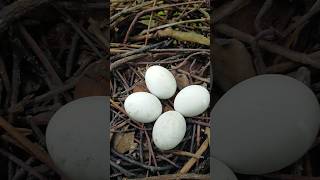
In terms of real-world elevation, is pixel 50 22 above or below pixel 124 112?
above

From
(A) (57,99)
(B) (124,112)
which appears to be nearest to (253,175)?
(B) (124,112)

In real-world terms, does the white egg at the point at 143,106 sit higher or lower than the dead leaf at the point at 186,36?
lower

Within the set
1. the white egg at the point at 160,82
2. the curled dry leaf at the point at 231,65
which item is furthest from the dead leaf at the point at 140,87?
the curled dry leaf at the point at 231,65

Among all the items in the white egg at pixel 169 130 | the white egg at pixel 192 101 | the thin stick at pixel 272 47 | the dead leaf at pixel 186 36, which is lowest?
the white egg at pixel 169 130

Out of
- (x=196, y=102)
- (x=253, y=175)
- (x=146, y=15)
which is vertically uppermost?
(x=146, y=15)

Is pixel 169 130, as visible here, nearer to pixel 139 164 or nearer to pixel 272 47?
pixel 139 164

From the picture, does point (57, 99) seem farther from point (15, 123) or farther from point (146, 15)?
point (146, 15)

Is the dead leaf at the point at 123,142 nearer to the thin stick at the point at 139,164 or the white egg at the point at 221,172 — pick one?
the thin stick at the point at 139,164
